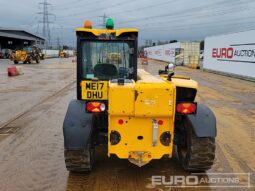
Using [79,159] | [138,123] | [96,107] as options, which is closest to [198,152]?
[138,123]

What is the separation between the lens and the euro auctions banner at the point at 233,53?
66.7 feet

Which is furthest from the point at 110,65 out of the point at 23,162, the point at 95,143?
the point at 23,162

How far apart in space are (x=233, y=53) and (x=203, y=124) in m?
19.6

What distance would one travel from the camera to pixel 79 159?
4637 mm

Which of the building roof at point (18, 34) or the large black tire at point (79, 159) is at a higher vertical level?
the building roof at point (18, 34)

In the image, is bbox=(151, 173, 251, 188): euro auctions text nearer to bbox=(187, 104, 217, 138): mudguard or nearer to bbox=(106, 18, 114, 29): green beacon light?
bbox=(187, 104, 217, 138): mudguard

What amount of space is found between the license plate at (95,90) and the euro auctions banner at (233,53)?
1691 cm

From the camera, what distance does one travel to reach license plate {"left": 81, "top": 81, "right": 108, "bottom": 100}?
4.92 m

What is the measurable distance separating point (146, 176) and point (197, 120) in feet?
3.75

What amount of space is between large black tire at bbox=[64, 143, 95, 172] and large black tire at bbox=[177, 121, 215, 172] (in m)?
1.46

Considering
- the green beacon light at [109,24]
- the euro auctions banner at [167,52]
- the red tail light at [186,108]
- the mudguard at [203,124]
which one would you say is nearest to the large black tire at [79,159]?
the red tail light at [186,108]

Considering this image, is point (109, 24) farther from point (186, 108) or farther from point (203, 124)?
point (203, 124)

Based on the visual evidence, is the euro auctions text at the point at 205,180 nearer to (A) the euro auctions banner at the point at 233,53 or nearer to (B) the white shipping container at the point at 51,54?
(A) the euro auctions banner at the point at 233,53

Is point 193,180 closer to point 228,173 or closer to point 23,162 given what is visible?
point 228,173
